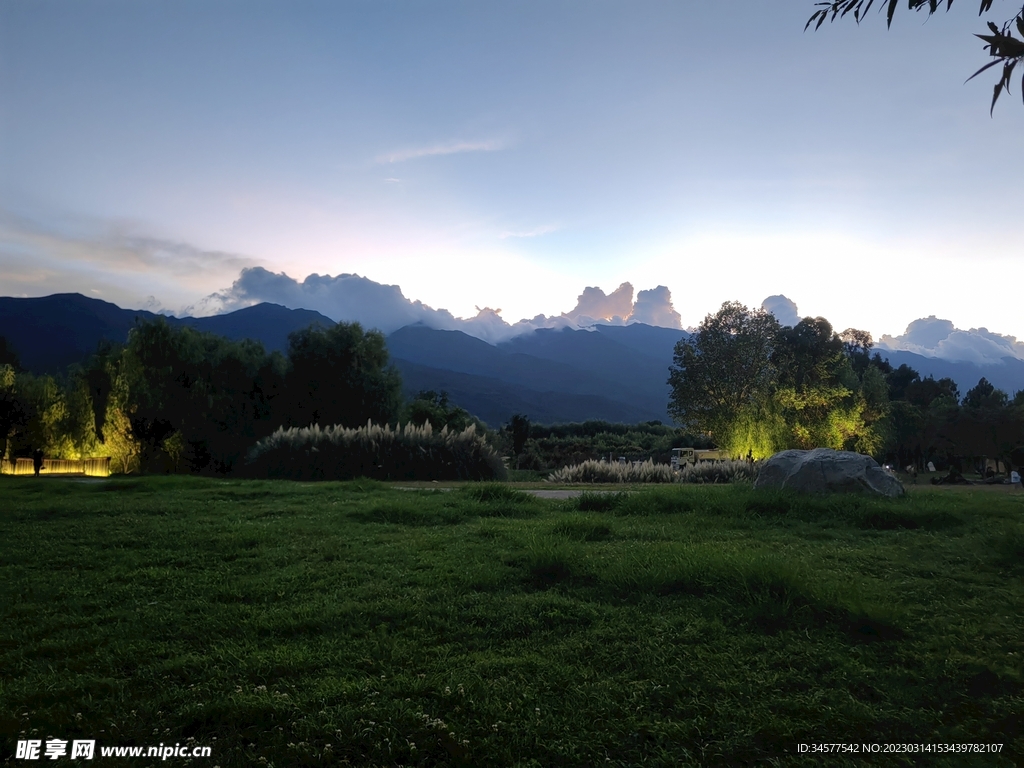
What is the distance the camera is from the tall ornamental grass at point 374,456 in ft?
53.2

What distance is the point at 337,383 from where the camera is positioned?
25578mm

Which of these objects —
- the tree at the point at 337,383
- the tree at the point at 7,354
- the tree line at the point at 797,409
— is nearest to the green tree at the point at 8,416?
the tree at the point at 337,383

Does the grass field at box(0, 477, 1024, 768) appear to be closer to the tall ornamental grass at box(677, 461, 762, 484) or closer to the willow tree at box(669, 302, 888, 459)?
the tall ornamental grass at box(677, 461, 762, 484)

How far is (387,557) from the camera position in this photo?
18.6ft

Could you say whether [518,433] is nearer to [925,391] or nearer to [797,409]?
Result: [797,409]

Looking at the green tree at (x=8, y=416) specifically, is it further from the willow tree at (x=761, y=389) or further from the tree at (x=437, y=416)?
the willow tree at (x=761, y=389)

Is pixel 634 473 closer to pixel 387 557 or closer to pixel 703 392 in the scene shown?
pixel 387 557

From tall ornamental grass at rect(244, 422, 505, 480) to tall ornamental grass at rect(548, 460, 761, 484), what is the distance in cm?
269

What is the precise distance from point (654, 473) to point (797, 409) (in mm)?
14804

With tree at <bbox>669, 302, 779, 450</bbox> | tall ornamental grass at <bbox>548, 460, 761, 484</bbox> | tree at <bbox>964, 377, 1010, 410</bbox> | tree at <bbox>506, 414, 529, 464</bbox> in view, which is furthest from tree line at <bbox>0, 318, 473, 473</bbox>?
tree at <bbox>964, 377, 1010, 410</bbox>

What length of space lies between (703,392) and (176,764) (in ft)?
118

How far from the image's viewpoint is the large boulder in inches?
396

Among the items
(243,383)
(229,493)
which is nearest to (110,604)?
(229,493)

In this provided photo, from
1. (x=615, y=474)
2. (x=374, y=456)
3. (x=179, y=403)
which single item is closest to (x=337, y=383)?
(x=179, y=403)
